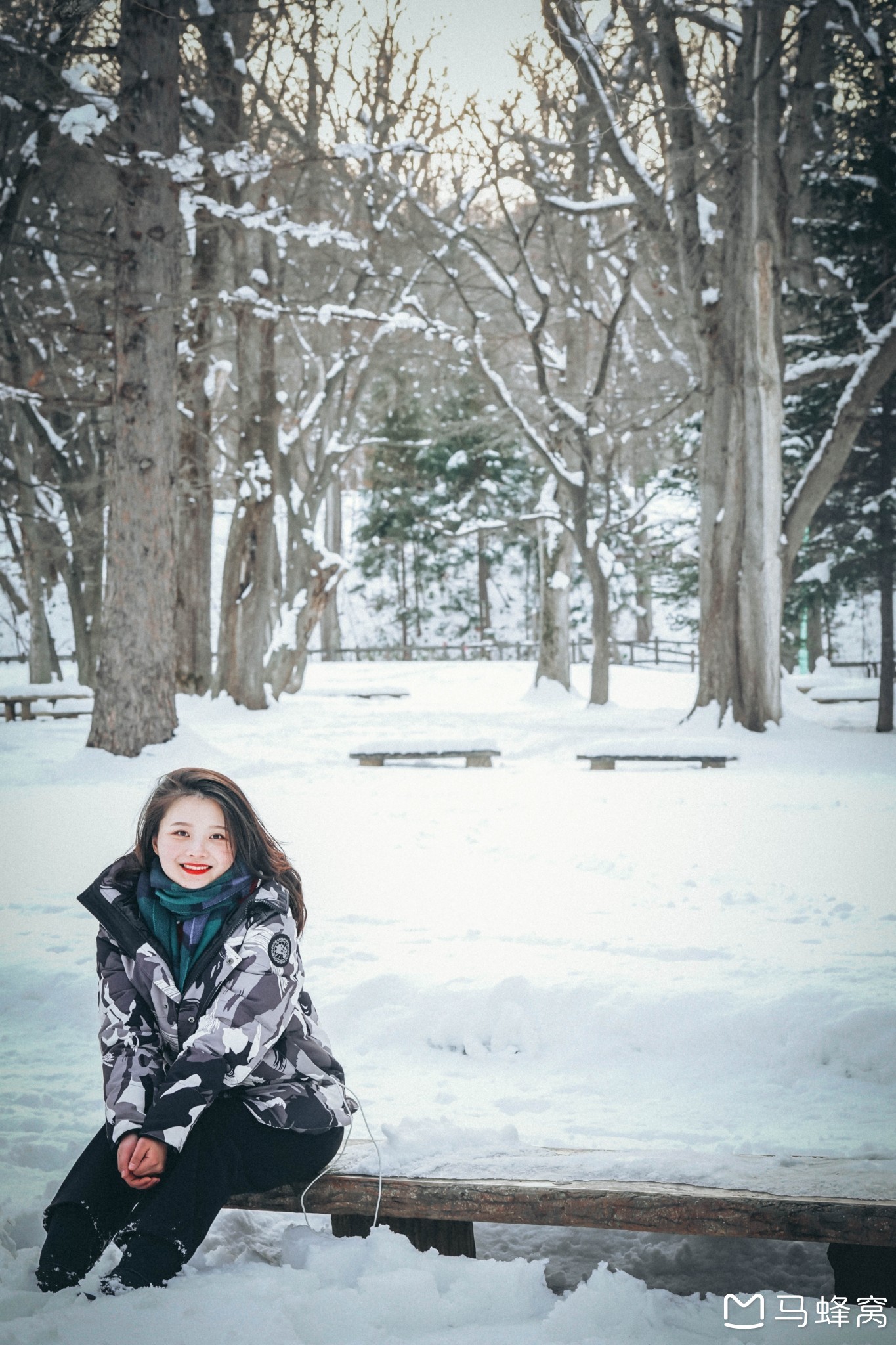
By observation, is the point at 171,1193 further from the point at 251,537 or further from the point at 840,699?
the point at 840,699

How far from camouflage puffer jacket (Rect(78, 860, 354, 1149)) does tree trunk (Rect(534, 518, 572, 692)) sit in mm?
15875

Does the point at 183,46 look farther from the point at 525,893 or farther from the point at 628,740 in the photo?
the point at 525,893

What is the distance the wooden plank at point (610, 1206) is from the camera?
1.83 metres

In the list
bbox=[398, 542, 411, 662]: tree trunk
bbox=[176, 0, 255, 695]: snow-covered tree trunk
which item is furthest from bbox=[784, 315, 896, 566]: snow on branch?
bbox=[398, 542, 411, 662]: tree trunk

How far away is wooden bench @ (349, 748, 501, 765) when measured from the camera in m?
9.19

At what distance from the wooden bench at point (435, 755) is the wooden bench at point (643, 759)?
32.5 inches

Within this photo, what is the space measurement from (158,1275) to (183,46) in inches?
496

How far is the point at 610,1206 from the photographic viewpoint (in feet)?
6.24

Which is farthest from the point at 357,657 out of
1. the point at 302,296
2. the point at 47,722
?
the point at 47,722

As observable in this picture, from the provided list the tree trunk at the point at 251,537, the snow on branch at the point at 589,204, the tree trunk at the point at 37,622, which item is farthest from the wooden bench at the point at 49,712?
the snow on branch at the point at 589,204

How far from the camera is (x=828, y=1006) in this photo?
339cm

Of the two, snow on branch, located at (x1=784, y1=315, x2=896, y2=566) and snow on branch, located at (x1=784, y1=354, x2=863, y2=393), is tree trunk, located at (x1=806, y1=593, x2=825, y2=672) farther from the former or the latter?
snow on branch, located at (x1=784, y1=315, x2=896, y2=566)

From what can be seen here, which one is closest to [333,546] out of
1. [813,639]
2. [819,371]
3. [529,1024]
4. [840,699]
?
[813,639]

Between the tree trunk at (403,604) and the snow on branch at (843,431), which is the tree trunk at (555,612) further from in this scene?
the tree trunk at (403,604)
